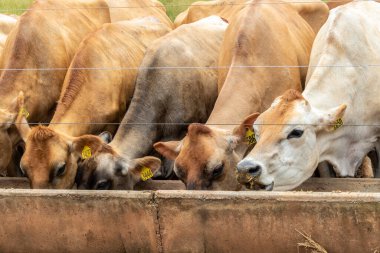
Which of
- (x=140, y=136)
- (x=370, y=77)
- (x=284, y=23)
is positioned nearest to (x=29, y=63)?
(x=140, y=136)

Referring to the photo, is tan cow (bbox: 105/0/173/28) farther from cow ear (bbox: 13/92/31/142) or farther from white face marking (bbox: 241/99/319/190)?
white face marking (bbox: 241/99/319/190)

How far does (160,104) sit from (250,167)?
73.7 inches

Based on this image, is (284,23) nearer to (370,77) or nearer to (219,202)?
(370,77)

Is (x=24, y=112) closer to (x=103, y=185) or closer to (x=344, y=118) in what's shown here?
(x=103, y=185)

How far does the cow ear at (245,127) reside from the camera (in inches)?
234

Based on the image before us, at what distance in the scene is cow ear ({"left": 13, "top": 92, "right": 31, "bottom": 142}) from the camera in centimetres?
672

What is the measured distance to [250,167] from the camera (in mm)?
5445

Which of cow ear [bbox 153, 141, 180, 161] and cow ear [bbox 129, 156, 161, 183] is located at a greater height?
cow ear [bbox 153, 141, 180, 161]

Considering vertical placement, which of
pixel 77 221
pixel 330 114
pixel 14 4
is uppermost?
pixel 330 114

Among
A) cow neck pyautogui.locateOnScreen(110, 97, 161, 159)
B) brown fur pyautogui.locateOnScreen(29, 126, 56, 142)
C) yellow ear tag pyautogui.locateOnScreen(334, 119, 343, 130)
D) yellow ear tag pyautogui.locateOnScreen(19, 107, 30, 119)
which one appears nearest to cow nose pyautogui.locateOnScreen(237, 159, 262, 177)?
yellow ear tag pyautogui.locateOnScreen(334, 119, 343, 130)

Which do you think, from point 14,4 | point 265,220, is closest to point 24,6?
point 14,4

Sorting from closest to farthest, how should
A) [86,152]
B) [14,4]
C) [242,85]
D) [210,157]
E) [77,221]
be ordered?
[77,221] → [210,157] → [86,152] → [242,85] → [14,4]

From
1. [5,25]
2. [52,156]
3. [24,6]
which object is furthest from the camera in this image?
[24,6]

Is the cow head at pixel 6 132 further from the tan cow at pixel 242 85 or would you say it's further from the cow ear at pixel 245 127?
the cow ear at pixel 245 127
